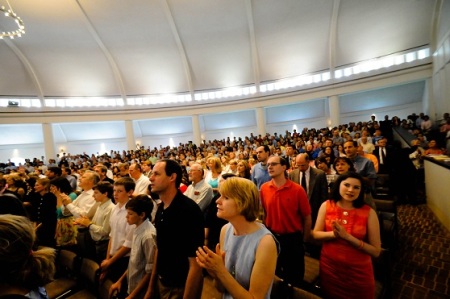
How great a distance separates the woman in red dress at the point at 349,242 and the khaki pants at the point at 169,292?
138cm

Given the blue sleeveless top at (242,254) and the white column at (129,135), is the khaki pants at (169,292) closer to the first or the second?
the blue sleeveless top at (242,254)

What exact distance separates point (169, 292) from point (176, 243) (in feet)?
1.58

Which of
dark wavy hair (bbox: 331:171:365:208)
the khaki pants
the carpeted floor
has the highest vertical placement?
dark wavy hair (bbox: 331:171:365:208)

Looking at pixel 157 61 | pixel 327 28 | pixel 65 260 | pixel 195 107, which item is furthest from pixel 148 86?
pixel 65 260

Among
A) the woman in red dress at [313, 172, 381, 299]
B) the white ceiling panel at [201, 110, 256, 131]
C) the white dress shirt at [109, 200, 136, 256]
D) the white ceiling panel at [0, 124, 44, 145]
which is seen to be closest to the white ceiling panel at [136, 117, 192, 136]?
the white ceiling panel at [201, 110, 256, 131]

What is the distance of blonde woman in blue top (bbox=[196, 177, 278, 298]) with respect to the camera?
1.19 m

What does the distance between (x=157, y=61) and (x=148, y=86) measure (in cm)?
230

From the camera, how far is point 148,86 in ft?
60.3

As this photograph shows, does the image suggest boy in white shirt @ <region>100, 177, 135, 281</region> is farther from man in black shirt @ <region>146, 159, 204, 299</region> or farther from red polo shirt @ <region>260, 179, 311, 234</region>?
red polo shirt @ <region>260, 179, 311, 234</region>

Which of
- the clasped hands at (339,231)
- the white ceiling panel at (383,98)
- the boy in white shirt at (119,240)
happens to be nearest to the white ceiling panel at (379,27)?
the white ceiling panel at (383,98)

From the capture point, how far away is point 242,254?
134 centimetres

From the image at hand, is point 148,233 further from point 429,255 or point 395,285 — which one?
point 429,255

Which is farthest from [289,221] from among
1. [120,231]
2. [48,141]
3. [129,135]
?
[48,141]

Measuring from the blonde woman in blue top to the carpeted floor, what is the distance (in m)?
2.68
